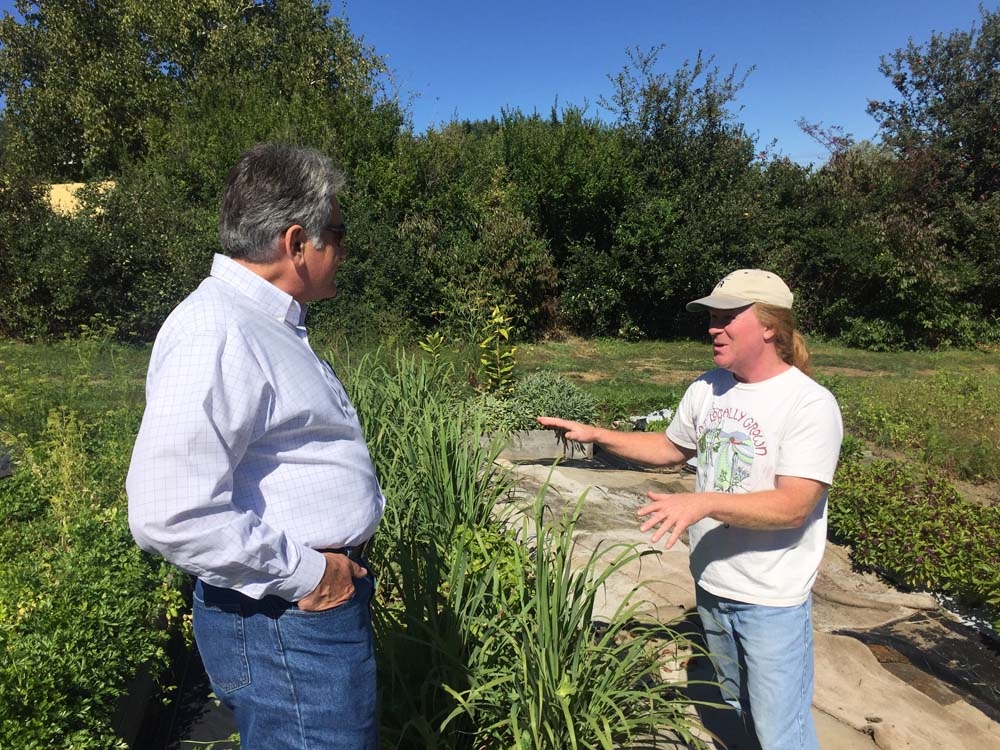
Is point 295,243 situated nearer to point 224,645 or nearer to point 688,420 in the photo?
point 224,645

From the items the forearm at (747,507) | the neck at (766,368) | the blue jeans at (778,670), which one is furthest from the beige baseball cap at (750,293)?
the blue jeans at (778,670)

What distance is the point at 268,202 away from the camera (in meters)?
1.47

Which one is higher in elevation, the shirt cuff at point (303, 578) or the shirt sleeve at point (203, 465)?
the shirt sleeve at point (203, 465)

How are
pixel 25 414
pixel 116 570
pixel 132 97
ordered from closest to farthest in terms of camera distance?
pixel 116 570
pixel 25 414
pixel 132 97

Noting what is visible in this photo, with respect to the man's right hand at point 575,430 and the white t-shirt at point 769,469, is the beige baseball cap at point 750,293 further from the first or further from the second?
the man's right hand at point 575,430

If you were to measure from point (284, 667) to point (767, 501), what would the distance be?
1278 millimetres

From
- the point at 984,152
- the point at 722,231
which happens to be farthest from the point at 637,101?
the point at 984,152

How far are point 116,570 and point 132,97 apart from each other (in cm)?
1828

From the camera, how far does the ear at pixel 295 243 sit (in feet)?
4.91

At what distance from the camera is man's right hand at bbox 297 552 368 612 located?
1407 mm

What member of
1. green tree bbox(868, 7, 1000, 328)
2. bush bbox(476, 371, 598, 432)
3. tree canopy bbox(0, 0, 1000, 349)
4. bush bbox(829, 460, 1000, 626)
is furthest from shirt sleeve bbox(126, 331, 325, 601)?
green tree bbox(868, 7, 1000, 328)

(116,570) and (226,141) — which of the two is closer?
(116,570)

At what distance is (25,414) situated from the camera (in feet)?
14.5

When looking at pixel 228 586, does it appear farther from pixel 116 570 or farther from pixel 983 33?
pixel 983 33
